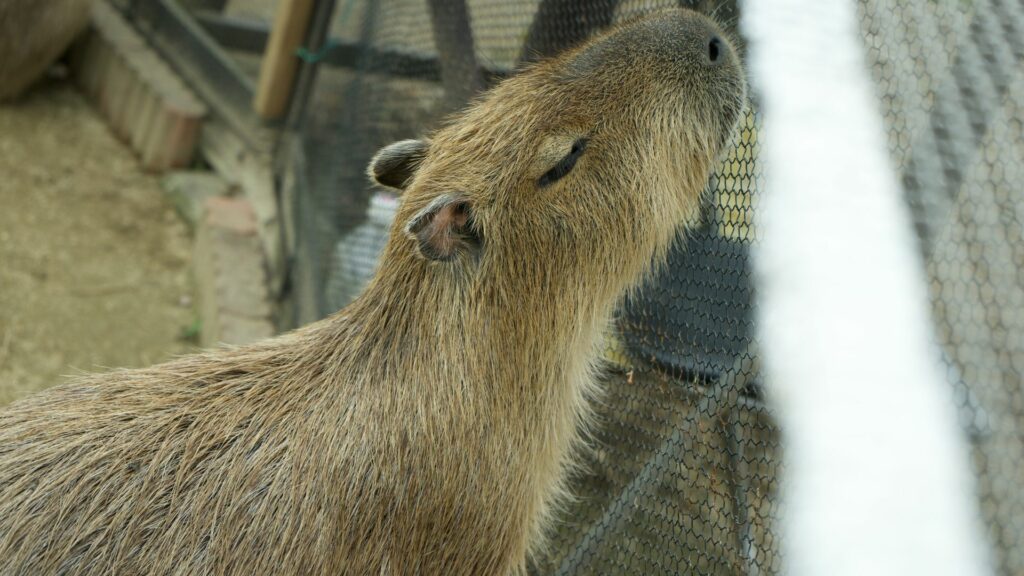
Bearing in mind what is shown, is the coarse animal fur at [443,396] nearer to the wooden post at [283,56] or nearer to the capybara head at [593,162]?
the capybara head at [593,162]

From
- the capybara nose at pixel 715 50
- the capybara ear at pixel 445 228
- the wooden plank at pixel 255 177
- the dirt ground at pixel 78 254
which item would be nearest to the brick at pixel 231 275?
the wooden plank at pixel 255 177

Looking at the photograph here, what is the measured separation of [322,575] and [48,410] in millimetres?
890

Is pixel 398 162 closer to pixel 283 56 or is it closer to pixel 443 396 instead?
pixel 443 396

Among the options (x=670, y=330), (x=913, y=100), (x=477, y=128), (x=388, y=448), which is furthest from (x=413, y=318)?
(x=913, y=100)

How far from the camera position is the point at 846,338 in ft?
6.15

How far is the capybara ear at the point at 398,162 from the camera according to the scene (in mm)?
2562

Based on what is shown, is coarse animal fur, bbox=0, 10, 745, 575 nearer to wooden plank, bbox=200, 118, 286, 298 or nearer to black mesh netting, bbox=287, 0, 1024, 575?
black mesh netting, bbox=287, 0, 1024, 575

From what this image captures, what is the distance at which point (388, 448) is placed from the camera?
86.2 inches

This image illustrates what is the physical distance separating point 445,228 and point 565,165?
33cm

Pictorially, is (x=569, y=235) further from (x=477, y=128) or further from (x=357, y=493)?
(x=357, y=493)

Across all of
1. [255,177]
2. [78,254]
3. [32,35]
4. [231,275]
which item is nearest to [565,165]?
[231,275]

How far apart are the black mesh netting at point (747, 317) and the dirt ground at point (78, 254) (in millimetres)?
2503

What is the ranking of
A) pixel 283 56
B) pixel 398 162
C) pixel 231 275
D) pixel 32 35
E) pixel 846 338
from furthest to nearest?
pixel 32 35
pixel 283 56
pixel 231 275
pixel 398 162
pixel 846 338

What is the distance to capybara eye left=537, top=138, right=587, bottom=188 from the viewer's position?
223 cm
